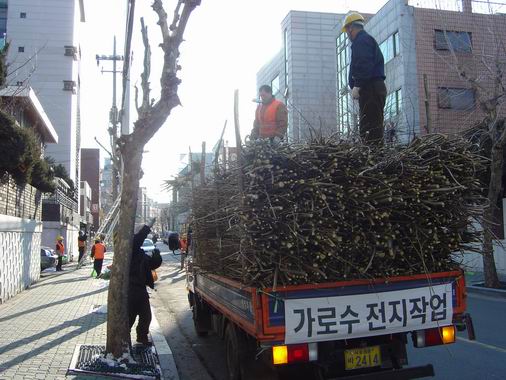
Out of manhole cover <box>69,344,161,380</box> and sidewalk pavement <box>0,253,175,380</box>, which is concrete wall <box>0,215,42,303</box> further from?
manhole cover <box>69,344,161,380</box>

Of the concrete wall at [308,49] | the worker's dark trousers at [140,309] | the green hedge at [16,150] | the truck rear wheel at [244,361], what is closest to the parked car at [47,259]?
the green hedge at [16,150]

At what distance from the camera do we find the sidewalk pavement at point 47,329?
5.99 m

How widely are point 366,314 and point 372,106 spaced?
2.65 meters

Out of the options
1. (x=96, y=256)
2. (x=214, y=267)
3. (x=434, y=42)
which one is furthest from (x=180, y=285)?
(x=434, y=42)

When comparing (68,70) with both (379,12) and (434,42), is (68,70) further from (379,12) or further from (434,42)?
(434,42)

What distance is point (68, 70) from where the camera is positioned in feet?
137

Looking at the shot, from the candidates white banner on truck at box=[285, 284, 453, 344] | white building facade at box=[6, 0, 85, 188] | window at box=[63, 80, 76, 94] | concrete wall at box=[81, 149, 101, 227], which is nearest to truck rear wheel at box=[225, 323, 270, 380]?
white banner on truck at box=[285, 284, 453, 344]

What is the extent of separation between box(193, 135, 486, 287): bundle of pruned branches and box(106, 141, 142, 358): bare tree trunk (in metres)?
1.64

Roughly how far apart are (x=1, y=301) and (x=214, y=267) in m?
7.55

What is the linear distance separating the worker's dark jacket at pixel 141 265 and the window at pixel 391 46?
21.0m

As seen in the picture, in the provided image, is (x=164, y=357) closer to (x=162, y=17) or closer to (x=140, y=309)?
(x=140, y=309)

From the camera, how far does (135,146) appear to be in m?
6.32

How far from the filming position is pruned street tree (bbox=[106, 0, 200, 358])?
241 inches

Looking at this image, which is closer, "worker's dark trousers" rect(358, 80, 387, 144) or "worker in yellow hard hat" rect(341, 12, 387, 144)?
"worker's dark trousers" rect(358, 80, 387, 144)
